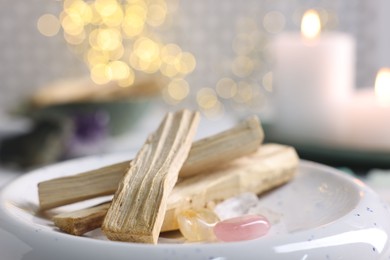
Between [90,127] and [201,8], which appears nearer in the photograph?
[90,127]

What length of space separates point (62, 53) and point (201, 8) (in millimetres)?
255

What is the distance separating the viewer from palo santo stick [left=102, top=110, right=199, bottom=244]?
1.11 ft

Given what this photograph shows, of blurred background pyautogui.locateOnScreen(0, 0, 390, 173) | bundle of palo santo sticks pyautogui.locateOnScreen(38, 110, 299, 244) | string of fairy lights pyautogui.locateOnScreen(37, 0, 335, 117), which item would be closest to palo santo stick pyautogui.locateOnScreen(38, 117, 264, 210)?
bundle of palo santo sticks pyautogui.locateOnScreen(38, 110, 299, 244)

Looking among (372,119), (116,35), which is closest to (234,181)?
(372,119)

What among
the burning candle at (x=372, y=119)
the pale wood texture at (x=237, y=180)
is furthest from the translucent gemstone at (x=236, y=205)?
the burning candle at (x=372, y=119)

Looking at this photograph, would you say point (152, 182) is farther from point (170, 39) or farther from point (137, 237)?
point (170, 39)

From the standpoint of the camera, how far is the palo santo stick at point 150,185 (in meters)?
0.34

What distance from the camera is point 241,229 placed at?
1.17ft

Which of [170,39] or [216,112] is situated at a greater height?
[170,39]

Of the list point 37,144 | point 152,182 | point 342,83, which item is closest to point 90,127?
point 37,144

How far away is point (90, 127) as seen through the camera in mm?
915

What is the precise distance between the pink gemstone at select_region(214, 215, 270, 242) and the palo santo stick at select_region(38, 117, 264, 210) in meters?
0.07

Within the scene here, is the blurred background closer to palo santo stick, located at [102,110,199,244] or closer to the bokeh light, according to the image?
the bokeh light

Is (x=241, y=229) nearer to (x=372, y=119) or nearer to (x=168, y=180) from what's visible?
(x=168, y=180)
